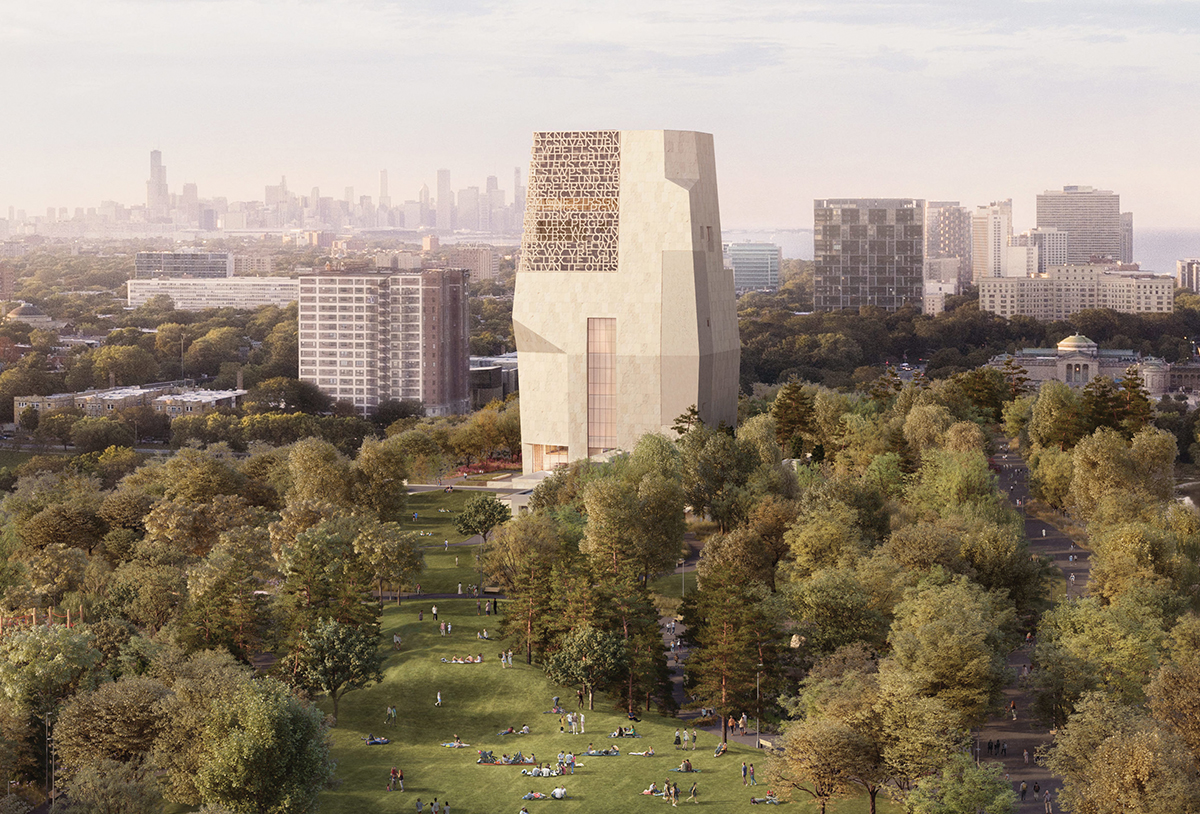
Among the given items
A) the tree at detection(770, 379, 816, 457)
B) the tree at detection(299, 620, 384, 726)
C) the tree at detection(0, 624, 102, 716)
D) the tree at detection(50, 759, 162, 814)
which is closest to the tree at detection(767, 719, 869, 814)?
the tree at detection(299, 620, 384, 726)

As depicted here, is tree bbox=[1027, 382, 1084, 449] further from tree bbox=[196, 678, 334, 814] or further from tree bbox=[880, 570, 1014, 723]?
tree bbox=[196, 678, 334, 814]

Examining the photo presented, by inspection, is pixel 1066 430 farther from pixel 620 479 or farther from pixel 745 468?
pixel 620 479

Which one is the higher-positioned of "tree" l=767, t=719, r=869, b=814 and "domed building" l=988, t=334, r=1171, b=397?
"domed building" l=988, t=334, r=1171, b=397

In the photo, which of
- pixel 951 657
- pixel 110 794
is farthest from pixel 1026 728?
pixel 110 794

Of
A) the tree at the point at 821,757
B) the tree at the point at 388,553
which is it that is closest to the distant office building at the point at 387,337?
the tree at the point at 388,553

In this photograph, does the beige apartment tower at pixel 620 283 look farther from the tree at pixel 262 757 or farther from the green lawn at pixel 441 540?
the tree at pixel 262 757

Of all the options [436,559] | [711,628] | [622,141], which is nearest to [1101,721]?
[711,628]
